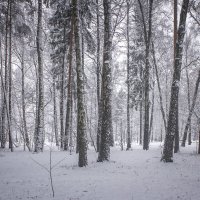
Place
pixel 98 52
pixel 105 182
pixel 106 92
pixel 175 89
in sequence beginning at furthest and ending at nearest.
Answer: pixel 98 52 → pixel 175 89 → pixel 106 92 → pixel 105 182

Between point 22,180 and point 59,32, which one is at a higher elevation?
point 59,32

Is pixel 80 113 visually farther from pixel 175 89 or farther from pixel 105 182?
pixel 175 89

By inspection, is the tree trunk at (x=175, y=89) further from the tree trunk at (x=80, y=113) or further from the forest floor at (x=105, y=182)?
the tree trunk at (x=80, y=113)

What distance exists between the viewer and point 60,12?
17.6 metres

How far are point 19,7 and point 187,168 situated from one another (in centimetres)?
1581

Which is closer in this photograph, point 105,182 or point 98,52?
point 105,182

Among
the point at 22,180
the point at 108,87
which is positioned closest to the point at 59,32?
the point at 108,87

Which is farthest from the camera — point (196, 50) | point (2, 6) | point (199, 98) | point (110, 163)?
point (199, 98)

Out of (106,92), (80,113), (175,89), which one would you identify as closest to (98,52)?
(106,92)

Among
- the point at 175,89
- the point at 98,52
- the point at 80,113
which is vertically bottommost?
the point at 80,113

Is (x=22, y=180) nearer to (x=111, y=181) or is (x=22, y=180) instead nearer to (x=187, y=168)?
(x=111, y=181)

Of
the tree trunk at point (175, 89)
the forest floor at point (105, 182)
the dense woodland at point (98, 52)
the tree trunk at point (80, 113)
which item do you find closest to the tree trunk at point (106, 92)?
the dense woodland at point (98, 52)

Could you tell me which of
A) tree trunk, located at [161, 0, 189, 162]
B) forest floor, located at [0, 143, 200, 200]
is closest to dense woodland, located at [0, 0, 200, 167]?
tree trunk, located at [161, 0, 189, 162]

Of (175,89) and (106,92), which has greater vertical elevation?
(175,89)
